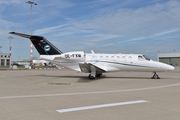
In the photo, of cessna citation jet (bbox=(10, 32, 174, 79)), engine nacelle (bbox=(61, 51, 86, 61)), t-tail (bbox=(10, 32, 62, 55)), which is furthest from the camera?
t-tail (bbox=(10, 32, 62, 55))

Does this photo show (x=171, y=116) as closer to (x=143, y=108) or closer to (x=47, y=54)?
(x=143, y=108)

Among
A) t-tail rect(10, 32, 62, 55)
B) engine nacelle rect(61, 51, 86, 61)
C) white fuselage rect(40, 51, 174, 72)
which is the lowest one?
white fuselage rect(40, 51, 174, 72)

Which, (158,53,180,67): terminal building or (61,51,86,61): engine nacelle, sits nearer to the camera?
(61,51,86,61): engine nacelle

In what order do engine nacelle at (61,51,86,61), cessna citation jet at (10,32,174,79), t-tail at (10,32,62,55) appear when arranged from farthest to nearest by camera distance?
t-tail at (10,32,62,55), engine nacelle at (61,51,86,61), cessna citation jet at (10,32,174,79)

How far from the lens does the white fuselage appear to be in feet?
59.3

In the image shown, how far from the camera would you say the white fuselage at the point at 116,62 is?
18078 millimetres

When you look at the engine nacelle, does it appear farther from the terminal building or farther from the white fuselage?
the terminal building

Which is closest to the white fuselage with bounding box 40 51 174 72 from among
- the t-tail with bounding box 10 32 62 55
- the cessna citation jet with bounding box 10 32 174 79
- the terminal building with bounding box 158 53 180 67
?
the cessna citation jet with bounding box 10 32 174 79

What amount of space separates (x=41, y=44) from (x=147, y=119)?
16.4m

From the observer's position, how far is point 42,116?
5230 millimetres

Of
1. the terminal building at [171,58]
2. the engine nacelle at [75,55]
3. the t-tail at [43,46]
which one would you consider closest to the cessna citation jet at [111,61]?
the engine nacelle at [75,55]

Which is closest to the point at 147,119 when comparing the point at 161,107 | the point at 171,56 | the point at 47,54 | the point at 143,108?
the point at 143,108

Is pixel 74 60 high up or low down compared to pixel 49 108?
up

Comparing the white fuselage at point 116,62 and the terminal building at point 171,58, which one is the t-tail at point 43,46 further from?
the terminal building at point 171,58
